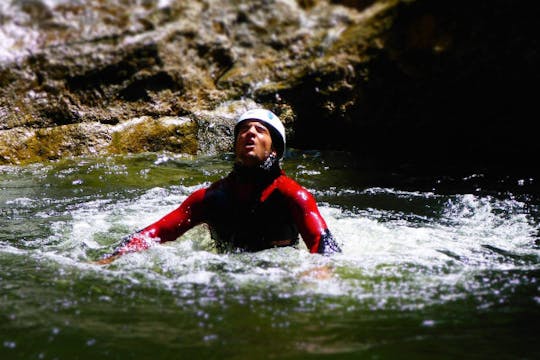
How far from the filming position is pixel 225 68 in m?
9.55

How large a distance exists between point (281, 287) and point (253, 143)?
1.53 meters

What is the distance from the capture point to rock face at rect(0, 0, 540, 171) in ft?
28.0

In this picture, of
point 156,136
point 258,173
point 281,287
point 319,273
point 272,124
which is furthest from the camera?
point 156,136

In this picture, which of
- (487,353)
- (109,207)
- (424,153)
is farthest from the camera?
(424,153)

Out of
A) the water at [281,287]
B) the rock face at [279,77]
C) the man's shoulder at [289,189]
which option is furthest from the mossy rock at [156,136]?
the man's shoulder at [289,189]

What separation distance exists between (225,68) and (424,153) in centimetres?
357

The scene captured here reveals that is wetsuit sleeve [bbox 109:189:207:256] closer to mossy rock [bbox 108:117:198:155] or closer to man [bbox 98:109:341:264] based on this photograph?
man [bbox 98:109:341:264]

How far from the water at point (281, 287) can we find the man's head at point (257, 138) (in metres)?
0.80

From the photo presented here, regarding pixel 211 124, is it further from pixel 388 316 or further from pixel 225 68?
pixel 388 316

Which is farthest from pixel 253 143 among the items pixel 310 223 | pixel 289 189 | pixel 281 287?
pixel 281 287

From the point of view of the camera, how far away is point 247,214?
4.37 metres

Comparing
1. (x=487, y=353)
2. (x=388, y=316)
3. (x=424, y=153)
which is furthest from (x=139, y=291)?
(x=424, y=153)

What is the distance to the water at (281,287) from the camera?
247 cm

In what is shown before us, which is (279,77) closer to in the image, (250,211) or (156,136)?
(156,136)
